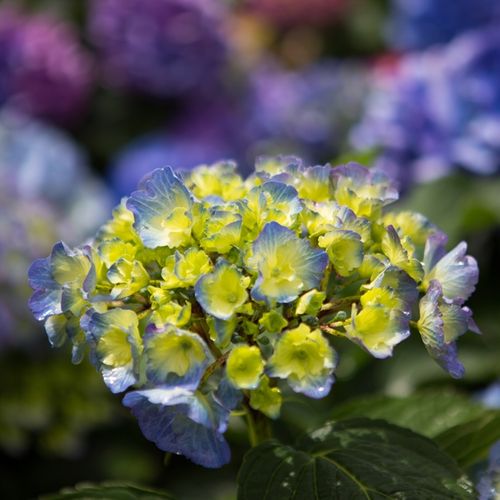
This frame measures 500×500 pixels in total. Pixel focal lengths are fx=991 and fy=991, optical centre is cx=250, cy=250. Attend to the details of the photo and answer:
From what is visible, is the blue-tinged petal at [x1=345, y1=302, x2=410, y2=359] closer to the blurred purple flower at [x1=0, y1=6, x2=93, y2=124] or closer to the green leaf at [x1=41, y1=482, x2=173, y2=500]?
the green leaf at [x1=41, y1=482, x2=173, y2=500]

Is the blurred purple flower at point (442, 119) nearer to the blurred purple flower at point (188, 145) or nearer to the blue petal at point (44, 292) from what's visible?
the blurred purple flower at point (188, 145)

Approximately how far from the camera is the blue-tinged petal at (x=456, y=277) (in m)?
0.47

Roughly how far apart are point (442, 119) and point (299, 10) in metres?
0.84

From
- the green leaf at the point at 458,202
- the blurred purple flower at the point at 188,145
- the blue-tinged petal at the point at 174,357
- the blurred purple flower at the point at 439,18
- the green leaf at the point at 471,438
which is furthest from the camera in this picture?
the blurred purple flower at the point at 188,145

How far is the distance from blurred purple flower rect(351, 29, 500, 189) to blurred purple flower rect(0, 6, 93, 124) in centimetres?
56

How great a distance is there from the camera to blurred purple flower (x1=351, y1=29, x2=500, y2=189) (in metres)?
1.06

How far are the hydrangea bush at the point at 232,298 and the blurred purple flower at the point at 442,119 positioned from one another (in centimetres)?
59

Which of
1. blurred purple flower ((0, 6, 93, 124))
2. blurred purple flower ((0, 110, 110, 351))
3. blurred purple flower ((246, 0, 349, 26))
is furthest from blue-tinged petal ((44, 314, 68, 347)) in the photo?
blurred purple flower ((246, 0, 349, 26))

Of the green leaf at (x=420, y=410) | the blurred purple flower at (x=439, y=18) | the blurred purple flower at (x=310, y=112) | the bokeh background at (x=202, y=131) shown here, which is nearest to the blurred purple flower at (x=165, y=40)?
the bokeh background at (x=202, y=131)

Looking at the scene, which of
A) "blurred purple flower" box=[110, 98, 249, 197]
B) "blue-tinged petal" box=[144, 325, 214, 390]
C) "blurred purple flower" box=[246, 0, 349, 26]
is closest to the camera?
"blue-tinged petal" box=[144, 325, 214, 390]

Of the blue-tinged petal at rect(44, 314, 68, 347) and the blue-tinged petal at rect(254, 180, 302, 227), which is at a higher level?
the blue-tinged petal at rect(254, 180, 302, 227)

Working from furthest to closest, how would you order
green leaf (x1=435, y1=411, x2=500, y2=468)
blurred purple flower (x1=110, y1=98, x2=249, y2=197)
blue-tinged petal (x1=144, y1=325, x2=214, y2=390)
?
blurred purple flower (x1=110, y1=98, x2=249, y2=197) → green leaf (x1=435, y1=411, x2=500, y2=468) → blue-tinged petal (x1=144, y1=325, x2=214, y2=390)

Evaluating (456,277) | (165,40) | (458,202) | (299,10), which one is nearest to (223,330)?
(456,277)

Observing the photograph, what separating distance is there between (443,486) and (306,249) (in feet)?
0.44
